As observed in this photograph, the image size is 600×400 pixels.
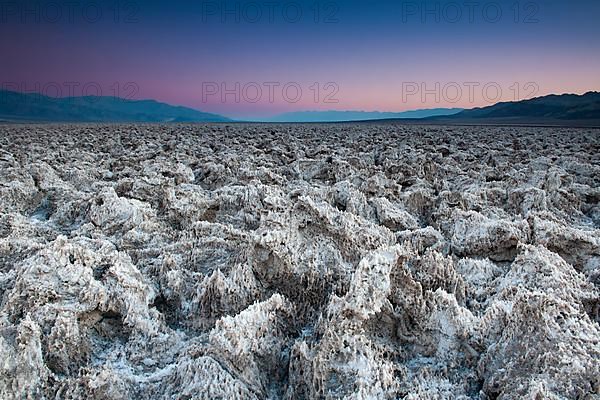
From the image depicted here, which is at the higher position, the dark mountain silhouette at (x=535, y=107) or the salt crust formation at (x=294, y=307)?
the dark mountain silhouette at (x=535, y=107)

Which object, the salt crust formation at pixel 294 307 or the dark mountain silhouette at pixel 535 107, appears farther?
the dark mountain silhouette at pixel 535 107

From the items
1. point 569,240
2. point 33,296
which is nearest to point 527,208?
point 569,240

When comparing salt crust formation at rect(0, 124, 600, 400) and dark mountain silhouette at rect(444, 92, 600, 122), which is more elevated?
dark mountain silhouette at rect(444, 92, 600, 122)

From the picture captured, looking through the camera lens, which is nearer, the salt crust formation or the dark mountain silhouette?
the salt crust formation

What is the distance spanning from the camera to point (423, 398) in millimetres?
2207

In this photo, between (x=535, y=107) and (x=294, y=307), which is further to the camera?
(x=535, y=107)

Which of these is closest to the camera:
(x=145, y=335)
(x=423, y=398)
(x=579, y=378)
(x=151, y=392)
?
(x=579, y=378)

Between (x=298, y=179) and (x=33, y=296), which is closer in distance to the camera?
(x=33, y=296)

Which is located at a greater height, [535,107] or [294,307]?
[535,107]

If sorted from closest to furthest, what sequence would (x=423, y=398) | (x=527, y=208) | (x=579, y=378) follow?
(x=579, y=378), (x=423, y=398), (x=527, y=208)

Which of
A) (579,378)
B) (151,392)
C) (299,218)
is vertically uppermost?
(299,218)

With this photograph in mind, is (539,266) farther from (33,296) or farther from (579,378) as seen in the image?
(33,296)

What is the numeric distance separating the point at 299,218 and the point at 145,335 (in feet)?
5.01

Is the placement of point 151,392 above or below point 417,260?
below
